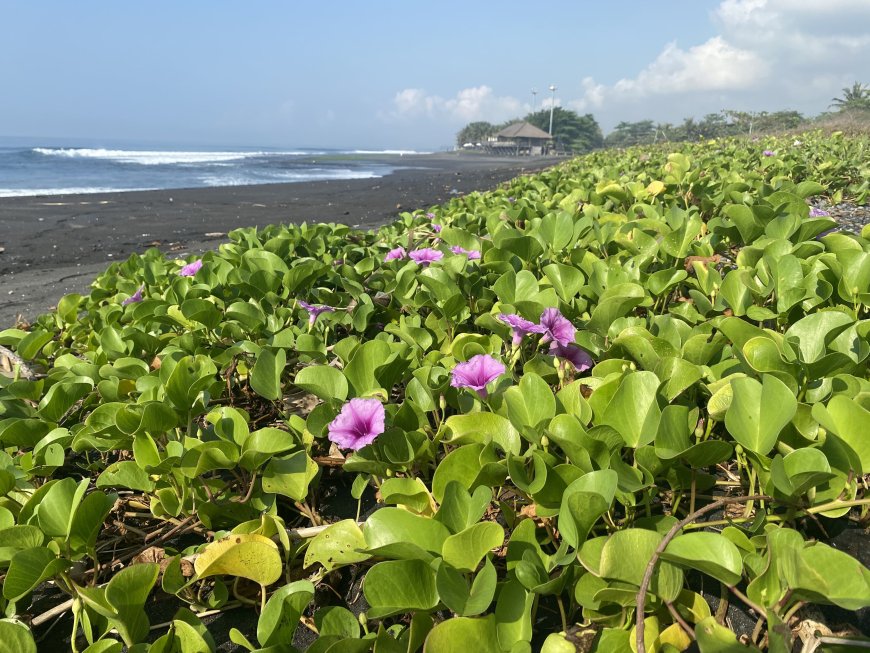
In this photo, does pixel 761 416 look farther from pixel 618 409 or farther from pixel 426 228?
pixel 426 228

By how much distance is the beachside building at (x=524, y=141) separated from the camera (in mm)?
66125

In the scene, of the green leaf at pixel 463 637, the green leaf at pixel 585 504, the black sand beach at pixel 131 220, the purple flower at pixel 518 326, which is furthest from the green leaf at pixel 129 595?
the black sand beach at pixel 131 220

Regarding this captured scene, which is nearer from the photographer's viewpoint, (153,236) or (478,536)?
(478,536)

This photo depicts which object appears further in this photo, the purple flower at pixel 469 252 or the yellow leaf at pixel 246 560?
the purple flower at pixel 469 252

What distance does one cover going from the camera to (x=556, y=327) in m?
1.36

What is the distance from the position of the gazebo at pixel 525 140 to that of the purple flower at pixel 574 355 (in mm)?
67656

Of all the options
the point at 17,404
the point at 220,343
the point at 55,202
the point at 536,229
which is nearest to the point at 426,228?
the point at 536,229

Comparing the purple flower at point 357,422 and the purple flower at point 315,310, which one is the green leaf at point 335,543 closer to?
the purple flower at point 357,422

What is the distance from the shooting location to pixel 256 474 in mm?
1228

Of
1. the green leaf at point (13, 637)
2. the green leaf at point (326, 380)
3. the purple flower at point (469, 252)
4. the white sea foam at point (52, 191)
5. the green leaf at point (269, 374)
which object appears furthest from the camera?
the white sea foam at point (52, 191)

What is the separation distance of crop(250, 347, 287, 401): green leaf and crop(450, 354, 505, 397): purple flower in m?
0.41

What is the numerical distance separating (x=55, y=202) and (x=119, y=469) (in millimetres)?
15553

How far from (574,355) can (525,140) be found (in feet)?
229

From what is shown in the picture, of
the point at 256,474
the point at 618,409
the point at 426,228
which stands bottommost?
the point at 256,474
